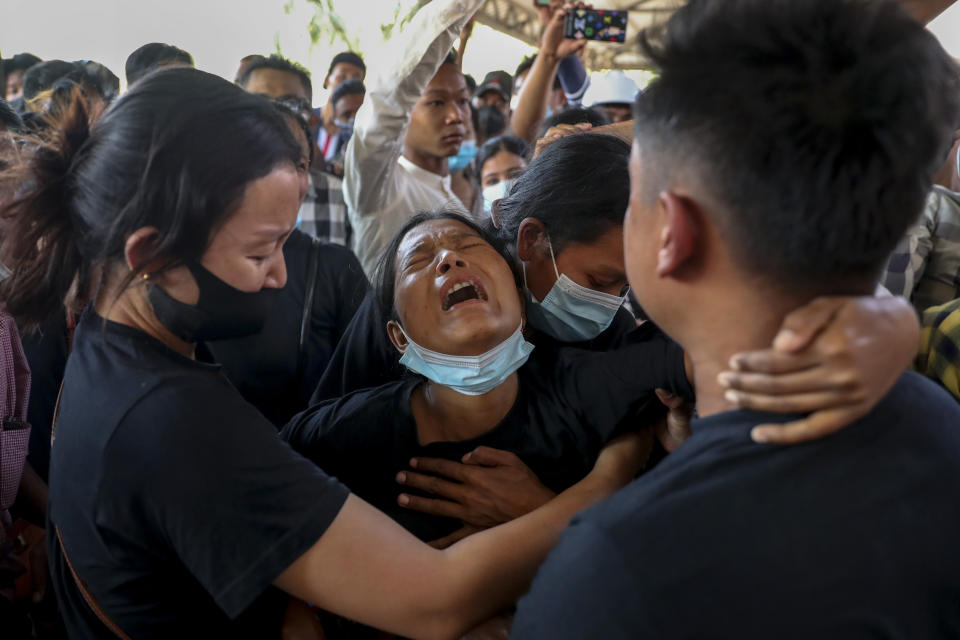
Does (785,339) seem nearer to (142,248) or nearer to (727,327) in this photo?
(727,327)

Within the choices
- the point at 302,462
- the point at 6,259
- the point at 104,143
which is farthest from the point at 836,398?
the point at 6,259

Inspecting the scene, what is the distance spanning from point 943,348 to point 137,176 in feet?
6.05

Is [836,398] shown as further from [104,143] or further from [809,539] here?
[104,143]

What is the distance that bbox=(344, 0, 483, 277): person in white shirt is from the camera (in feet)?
10.5

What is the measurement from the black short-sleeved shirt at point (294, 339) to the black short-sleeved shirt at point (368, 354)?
24 cm

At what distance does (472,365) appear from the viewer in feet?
6.19

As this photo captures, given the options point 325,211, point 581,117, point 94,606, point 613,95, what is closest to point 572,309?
point 94,606

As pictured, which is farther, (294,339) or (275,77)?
(275,77)

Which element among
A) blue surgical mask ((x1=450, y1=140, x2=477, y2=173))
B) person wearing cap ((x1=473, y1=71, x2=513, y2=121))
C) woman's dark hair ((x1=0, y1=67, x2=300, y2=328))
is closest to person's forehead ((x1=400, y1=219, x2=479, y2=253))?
woman's dark hair ((x1=0, y1=67, x2=300, y2=328))

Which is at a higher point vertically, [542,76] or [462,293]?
[542,76]

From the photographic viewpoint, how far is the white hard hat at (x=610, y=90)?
4570mm

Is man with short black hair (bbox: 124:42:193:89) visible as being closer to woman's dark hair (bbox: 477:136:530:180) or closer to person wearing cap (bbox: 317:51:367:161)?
person wearing cap (bbox: 317:51:367:161)

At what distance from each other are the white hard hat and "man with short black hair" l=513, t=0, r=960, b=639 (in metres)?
3.67

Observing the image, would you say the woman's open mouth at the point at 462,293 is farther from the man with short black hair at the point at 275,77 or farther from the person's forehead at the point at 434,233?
the man with short black hair at the point at 275,77
